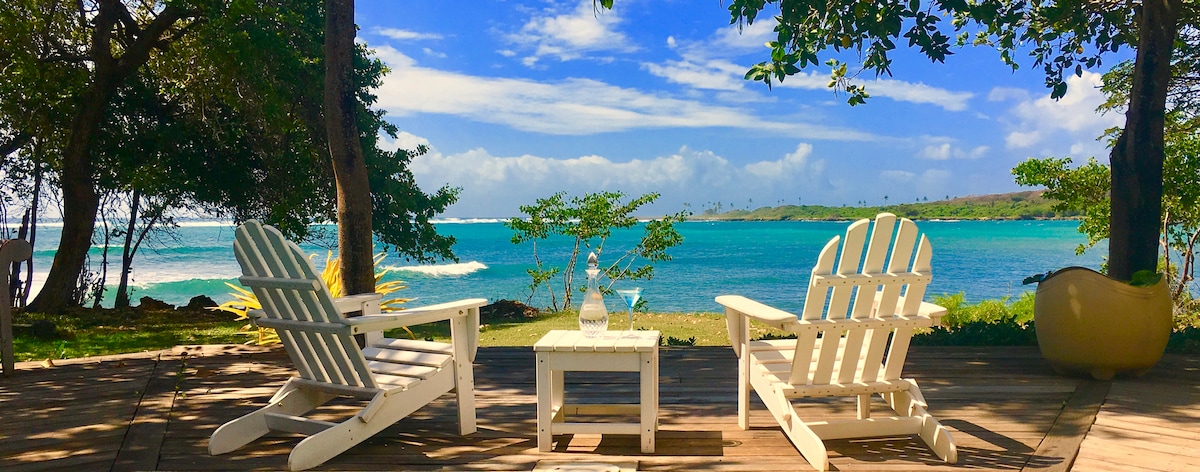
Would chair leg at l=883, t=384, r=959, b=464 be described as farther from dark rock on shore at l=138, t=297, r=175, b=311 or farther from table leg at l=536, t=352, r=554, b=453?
dark rock on shore at l=138, t=297, r=175, b=311

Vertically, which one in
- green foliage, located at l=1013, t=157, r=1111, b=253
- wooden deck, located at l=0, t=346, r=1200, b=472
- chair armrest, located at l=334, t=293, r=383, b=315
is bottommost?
wooden deck, located at l=0, t=346, r=1200, b=472

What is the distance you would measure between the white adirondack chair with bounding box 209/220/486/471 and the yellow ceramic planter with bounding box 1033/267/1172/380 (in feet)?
9.78

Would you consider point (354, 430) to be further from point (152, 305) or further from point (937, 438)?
point (152, 305)

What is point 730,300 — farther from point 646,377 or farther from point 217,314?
point 217,314

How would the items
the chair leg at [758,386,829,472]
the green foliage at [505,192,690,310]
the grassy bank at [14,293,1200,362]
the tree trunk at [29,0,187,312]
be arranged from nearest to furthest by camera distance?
the chair leg at [758,386,829,472], the grassy bank at [14,293,1200,362], the tree trunk at [29,0,187,312], the green foliage at [505,192,690,310]


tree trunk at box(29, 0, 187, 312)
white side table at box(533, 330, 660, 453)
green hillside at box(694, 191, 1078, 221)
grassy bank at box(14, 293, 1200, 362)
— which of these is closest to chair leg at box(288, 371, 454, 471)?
white side table at box(533, 330, 660, 453)

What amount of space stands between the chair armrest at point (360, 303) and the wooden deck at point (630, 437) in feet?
1.62

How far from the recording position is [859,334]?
2846mm

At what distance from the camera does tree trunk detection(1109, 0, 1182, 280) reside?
4527mm

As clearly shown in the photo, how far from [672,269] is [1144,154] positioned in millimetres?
26241

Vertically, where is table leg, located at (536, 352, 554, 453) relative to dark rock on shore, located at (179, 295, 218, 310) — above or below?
above

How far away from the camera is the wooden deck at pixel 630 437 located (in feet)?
9.07

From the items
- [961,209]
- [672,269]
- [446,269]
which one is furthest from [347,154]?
[961,209]

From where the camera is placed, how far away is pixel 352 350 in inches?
109
